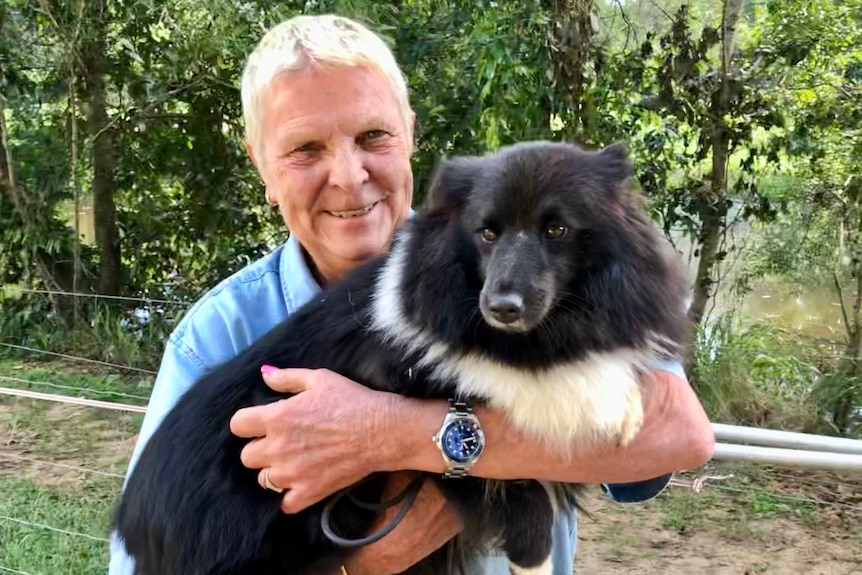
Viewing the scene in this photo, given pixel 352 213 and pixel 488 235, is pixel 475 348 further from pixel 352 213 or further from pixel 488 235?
pixel 352 213

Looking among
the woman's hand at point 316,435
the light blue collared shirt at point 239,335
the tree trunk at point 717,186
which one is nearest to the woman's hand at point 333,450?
the woman's hand at point 316,435

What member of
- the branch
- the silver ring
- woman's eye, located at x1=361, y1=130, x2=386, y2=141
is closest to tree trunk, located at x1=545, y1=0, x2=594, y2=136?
the branch

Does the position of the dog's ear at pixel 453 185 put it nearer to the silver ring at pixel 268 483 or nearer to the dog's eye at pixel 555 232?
the dog's eye at pixel 555 232

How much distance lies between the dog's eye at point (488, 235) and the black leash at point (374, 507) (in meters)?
0.49

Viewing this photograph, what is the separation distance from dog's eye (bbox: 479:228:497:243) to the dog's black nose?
0.51 feet

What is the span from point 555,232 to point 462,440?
0.42m

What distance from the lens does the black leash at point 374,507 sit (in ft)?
5.00

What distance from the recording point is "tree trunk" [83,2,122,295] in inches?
223

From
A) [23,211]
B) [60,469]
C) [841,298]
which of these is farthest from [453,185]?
[23,211]

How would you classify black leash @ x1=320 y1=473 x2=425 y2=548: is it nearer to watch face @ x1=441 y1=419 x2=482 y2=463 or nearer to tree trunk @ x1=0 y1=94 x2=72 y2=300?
watch face @ x1=441 y1=419 x2=482 y2=463

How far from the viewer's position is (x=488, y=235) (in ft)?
4.93

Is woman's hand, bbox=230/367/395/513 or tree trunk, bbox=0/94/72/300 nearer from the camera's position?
woman's hand, bbox=230/367/395/513

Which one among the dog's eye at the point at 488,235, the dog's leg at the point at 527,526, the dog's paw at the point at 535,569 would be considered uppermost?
the dog's eye at the point at 488,235

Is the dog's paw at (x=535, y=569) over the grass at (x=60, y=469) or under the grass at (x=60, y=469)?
over
